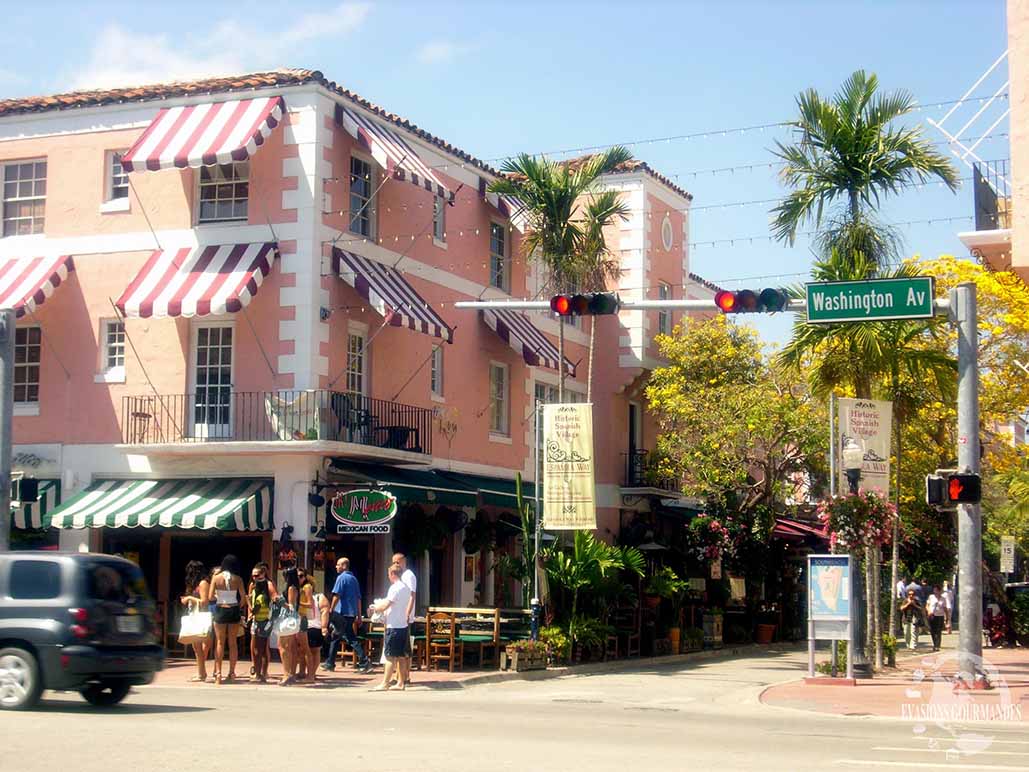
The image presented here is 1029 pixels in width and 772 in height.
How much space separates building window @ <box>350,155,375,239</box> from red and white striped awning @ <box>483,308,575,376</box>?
14.1ft

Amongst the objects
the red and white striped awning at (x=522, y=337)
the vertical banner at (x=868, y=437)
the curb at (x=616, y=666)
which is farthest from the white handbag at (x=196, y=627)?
the red and white striped awning at (x=522, y=337)

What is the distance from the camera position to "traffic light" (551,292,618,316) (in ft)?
63.9

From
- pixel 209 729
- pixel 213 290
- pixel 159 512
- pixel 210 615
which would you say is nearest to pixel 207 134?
pixel 213 290

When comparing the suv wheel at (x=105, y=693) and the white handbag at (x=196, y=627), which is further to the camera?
the white handbag at (x=196, y=627)

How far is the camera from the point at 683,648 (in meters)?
30.4

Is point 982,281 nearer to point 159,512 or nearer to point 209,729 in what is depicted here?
point 159,512

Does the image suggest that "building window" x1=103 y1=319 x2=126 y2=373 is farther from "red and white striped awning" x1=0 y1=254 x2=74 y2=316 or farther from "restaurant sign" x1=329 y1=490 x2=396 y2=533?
"restaurant sign" x1=329 y1=490 x2=396 y2=533

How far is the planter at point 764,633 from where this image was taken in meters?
35.6

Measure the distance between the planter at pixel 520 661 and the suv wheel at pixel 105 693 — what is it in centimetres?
893

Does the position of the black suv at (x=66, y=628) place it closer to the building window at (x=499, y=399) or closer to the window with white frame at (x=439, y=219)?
the window with white frame at (x=439, y=219)

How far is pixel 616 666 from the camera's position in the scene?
86.7 ft

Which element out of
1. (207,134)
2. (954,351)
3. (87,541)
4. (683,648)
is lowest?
(683,648)

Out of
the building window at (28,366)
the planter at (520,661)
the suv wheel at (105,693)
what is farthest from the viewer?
the building window at (28,366)

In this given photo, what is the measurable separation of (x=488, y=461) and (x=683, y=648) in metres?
6.07
